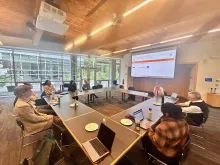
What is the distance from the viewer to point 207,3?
2.04 metres

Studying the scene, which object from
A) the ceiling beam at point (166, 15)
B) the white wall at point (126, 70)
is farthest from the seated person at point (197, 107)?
the white wall at point (126, 70)

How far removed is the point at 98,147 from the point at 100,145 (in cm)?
4

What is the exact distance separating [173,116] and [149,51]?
6.09 m

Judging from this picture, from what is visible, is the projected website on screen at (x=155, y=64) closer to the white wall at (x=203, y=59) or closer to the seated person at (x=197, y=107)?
the white wall at (x=203, y=59)

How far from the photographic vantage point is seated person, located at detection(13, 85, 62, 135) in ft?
5.98

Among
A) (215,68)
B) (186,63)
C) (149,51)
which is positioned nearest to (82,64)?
(149,51)

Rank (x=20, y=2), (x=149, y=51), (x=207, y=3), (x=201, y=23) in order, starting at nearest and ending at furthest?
(x=207, y=3)
(x=20, y=2)
(x=201, y=23)
(x=149, y=51)

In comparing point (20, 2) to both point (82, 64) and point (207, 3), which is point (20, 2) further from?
point (82, 64)

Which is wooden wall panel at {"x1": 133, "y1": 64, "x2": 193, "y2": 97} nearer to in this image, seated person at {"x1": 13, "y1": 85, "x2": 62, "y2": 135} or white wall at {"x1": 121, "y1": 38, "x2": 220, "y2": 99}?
white wall at {"x1": 121, "y1": 38, "x2": 220, "y2": 99}

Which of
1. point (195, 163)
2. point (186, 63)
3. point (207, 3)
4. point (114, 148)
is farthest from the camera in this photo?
point (186, 63)

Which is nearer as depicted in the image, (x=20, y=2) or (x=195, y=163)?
(x=195, y=163)

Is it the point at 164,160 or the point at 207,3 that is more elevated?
the point at 207,3

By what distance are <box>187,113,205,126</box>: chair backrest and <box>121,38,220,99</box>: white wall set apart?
4279mm

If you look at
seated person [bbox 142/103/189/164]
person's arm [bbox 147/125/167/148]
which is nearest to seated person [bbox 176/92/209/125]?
seated person [bbox 142/103/189/164]
